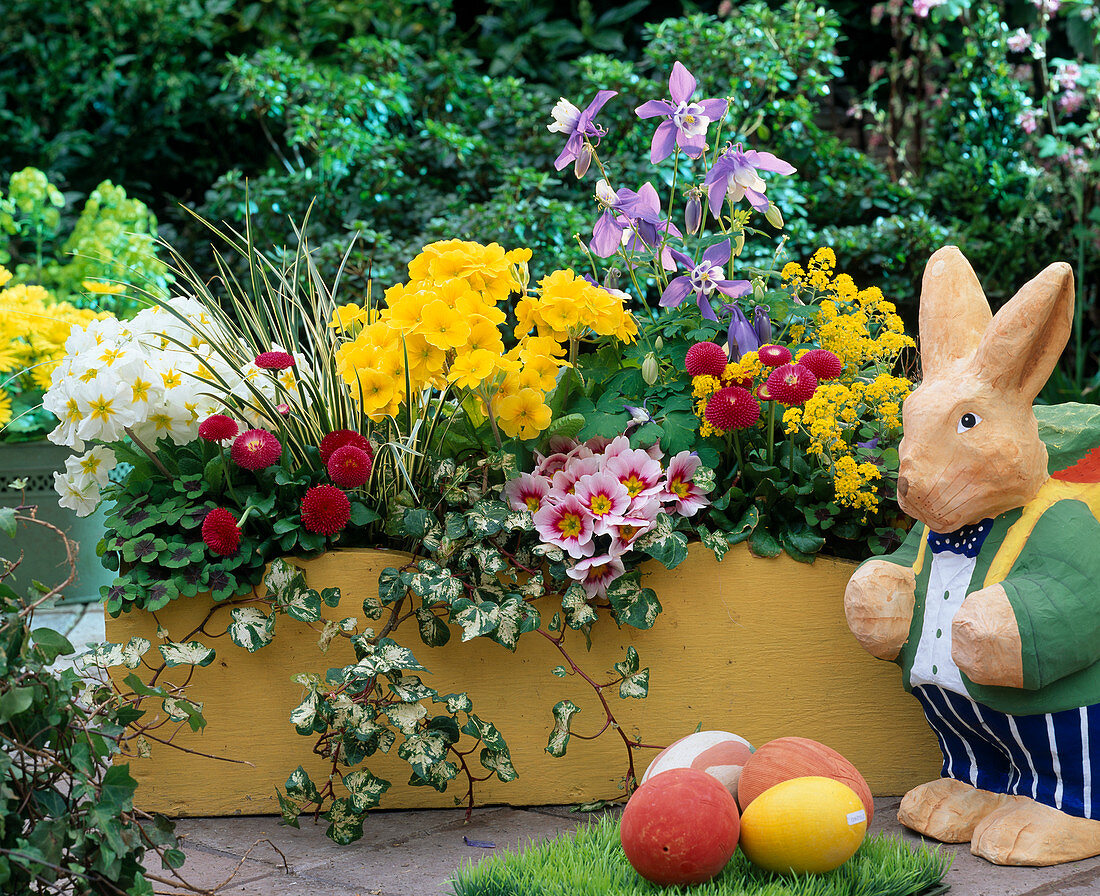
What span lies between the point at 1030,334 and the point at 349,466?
45.4 inches

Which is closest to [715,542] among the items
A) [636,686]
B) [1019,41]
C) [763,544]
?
[763,544]

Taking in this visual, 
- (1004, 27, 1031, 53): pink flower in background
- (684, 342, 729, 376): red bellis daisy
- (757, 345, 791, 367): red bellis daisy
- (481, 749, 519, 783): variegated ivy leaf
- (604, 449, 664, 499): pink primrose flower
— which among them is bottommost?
(481, 749, 519, 783): variegated ivy leaf

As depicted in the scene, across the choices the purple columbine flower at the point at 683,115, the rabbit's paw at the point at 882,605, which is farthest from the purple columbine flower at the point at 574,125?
the rabbit's paw at the point at 882,605

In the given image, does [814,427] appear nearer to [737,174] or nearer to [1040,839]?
[737,174]

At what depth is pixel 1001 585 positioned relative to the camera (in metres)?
1.65

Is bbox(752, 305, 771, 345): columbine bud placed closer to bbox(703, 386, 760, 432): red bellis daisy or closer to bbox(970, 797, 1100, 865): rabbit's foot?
bbox(703, 386, 760, 432): red bellis daisy

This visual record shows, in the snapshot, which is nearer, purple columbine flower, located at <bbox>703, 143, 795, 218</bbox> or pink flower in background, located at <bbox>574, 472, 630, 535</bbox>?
pink flower in background, located at <bbox>574, 472, 630, 535</bbox>

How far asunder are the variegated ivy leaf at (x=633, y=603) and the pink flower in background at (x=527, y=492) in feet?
0.70

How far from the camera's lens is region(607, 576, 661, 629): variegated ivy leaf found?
1962mm

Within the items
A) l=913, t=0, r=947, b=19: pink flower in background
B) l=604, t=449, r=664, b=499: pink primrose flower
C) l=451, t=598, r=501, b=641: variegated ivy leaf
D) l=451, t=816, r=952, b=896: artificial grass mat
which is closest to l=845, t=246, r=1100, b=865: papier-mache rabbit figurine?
l=451, t=816, r=952, b=896: artificial grass mat

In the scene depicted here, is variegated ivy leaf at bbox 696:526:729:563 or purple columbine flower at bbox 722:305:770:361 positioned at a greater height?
purple columbine flower at bbox 722:305:770:361

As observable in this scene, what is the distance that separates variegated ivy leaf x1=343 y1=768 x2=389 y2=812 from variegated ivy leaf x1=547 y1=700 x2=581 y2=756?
299 mm

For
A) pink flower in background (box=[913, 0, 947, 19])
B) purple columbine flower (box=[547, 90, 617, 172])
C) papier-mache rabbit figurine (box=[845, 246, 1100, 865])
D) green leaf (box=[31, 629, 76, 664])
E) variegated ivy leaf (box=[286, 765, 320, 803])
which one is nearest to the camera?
green leaf (box=[31, 629, 76, 664])

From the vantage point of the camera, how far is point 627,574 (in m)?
2.00
